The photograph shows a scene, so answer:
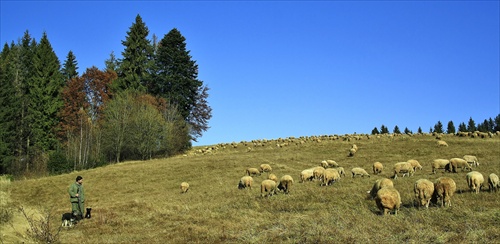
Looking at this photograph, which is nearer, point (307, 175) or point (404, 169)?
point (404, 169)

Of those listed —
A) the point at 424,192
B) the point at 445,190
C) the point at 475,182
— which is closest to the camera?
the point at 445,190

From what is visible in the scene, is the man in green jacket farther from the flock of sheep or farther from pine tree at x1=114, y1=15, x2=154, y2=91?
pine tree at x1=114, y1=15, x2=154, y2=91

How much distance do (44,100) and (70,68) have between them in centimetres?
1844

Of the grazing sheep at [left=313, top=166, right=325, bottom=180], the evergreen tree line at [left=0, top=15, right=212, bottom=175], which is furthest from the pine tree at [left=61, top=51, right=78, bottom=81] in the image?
the grazing sheep at [left=313, top=166, right=325, bottom=180]

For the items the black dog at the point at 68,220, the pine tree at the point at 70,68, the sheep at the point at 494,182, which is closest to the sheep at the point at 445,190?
the sheep at the point at 494,182

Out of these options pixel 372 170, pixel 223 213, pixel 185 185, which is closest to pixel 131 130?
pixel 185 185

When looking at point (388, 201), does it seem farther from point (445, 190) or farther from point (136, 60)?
point (136, 60)

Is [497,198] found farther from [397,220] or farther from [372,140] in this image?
[372,140]

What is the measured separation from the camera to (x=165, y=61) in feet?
214

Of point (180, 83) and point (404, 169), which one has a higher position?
point (180, 83)

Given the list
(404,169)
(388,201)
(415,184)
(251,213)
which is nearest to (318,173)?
(404,169)

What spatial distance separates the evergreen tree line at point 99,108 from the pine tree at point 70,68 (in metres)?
0.29

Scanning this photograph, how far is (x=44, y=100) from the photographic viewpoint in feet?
192

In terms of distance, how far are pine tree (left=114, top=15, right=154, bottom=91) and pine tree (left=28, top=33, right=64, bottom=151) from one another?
9.20 m
